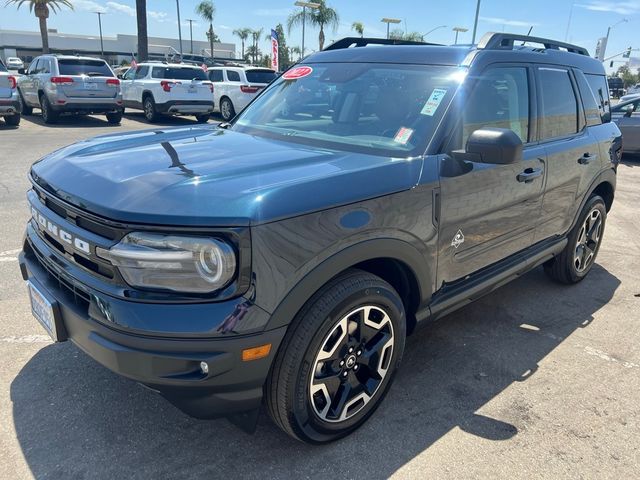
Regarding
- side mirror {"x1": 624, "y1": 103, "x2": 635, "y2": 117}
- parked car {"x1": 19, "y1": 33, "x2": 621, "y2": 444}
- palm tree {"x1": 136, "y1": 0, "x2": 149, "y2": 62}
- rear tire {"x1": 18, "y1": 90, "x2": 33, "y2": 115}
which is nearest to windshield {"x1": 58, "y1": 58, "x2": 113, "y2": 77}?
rear tire {"x1": 18, "y1": 90, "x2": 33, "y2": 115}

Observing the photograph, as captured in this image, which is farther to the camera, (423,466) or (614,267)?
(614,267)

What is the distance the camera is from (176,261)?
1.97 metres

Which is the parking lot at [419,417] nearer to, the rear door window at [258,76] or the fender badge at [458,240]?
the fender badge at [458,240]

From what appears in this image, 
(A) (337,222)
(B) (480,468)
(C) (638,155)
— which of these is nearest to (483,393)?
(B) (480,468)

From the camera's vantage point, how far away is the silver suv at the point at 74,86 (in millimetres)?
13719

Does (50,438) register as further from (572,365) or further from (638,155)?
(638,155)

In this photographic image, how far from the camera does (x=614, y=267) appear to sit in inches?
206

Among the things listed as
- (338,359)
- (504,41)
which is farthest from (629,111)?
(338,359)

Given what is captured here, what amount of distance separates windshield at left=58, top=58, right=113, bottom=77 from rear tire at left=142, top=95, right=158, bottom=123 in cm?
154

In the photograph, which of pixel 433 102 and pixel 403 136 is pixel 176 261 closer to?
pixel 403 136

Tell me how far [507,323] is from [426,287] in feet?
→ 4.74

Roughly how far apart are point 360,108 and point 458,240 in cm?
97

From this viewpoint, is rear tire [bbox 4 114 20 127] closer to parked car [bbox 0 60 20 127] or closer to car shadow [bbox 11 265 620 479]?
parked car [bbox 0 60 20 127]

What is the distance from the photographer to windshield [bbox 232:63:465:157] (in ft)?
9.32
